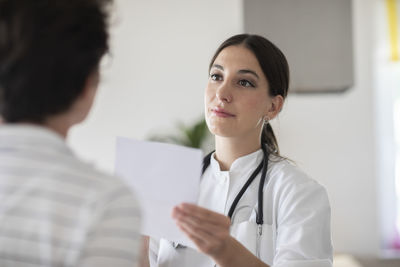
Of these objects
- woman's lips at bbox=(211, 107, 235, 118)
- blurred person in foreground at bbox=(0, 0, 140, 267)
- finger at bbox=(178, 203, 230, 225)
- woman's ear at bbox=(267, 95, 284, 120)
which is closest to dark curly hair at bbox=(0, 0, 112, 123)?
blurred person in foreground at bbox=(0, 0, 140, 267)

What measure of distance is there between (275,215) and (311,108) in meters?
3.22

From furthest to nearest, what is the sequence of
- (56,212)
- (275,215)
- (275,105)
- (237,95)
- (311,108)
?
(311,108)
(275,105)
(237,95)
(275,215)
(56,212)

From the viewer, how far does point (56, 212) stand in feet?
2.27

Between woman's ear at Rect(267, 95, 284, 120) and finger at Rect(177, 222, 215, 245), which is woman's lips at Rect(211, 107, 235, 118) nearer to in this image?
woman's ear at Rect(267, 95, 284, 120)

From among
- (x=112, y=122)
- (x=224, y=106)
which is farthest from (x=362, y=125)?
(x=224, y=106)

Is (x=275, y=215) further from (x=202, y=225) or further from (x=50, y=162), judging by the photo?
(x=50, y=162)

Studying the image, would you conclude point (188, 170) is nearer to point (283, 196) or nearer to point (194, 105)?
point (283, 196)

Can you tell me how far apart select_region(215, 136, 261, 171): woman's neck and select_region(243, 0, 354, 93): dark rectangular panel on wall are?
15.6 inches

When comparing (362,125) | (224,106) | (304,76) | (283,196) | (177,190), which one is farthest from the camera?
(362,125)

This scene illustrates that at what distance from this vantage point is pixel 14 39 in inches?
28.0

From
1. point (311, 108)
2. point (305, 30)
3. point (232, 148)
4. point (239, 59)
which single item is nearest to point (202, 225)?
point (232, 148)

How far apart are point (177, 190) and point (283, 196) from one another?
1.36ft

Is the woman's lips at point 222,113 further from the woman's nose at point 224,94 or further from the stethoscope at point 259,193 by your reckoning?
the stethoscope at point 259,193

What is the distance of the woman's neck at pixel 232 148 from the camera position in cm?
158
